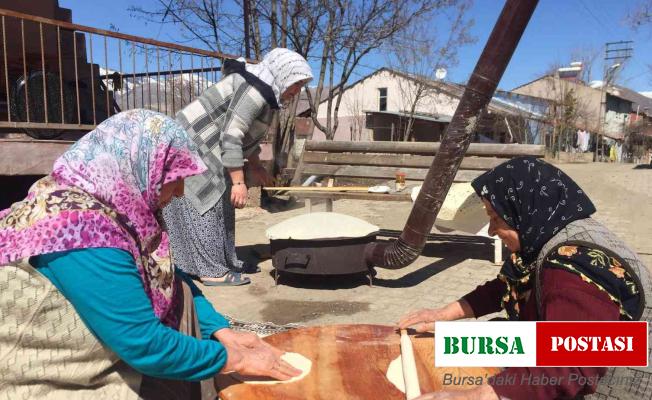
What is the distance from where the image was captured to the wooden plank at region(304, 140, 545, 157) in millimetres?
5812

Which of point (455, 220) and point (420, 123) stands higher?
point (420, 123)

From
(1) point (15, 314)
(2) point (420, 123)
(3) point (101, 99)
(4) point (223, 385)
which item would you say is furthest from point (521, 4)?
(2) point (420, 123)

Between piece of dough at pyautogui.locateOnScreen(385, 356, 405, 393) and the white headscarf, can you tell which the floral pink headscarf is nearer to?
piece of dough at pyautogui.locateOnScreen(385, 356, 405, 393)

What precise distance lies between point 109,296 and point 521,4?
288 centimetres

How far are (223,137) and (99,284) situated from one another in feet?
9.17

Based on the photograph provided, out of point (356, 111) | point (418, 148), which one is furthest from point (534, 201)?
point (356, 111)

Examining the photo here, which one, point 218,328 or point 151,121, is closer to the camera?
point 151,121

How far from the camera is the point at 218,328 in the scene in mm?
2115

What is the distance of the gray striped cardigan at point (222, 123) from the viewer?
13.5 feet

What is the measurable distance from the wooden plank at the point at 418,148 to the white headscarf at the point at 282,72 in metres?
2.47

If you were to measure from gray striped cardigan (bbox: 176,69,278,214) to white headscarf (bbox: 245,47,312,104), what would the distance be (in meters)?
0.06

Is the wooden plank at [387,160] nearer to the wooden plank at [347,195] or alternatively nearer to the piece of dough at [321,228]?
the wooden plank at [347,195]

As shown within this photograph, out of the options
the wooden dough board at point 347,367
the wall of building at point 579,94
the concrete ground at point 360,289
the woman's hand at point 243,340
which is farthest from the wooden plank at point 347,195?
the wall of building at point 579,94

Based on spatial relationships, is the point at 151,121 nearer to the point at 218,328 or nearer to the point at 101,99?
the point at 218,328
